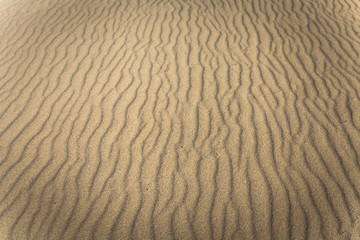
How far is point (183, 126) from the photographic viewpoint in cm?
420

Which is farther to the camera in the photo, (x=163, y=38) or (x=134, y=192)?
(x=163, y=38)

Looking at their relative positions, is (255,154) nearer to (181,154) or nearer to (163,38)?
(181,154)

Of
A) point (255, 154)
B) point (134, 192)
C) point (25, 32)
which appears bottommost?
point (134, 192)

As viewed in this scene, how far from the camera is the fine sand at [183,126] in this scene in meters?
3.26

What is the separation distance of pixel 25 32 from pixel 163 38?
2.71 metres

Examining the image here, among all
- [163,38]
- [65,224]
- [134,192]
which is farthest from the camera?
[163,38]

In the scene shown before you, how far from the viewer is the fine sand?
10.7ft

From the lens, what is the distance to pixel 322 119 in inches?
164

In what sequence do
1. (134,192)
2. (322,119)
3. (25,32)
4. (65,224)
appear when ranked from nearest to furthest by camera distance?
(65,224) → (134,192) → (322,119) → (25,32)

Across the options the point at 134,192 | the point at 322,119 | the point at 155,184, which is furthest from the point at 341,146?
the point at 134,192

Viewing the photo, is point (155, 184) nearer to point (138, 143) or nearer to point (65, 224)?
point (138, 143)

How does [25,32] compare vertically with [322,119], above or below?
above

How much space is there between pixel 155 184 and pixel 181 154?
0.50 metres

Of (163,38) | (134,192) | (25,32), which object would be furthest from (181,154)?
(25,32)
